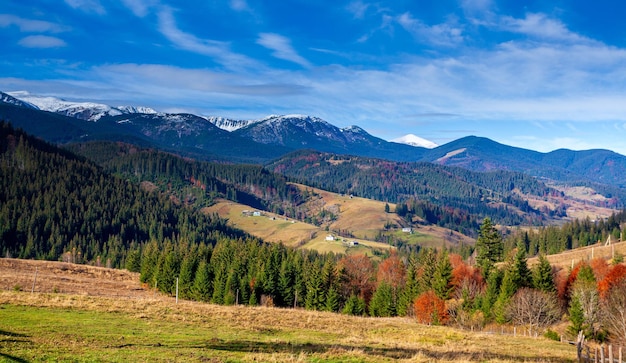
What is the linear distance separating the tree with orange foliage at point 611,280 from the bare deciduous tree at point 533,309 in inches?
373

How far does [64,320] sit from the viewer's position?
34500mm

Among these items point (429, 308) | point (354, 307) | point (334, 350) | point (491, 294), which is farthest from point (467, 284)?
point (334, 350)

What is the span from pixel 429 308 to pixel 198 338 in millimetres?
69550

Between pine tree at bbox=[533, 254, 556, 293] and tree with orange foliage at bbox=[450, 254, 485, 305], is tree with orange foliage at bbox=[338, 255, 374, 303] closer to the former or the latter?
tree with orange foliage at bbox=[450, 254, 485, 305]

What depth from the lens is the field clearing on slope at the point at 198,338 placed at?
2533cm

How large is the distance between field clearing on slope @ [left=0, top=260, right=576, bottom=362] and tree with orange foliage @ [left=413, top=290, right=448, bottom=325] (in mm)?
40564

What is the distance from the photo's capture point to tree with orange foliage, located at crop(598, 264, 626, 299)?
80738 millimetres

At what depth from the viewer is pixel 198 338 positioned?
108 ft

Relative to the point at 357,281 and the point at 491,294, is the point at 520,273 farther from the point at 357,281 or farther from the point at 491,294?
the point at 357,281

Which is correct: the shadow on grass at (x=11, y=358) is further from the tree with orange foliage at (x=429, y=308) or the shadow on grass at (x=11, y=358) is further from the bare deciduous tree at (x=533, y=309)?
the tree with orange foliage at (x=429, y=308)

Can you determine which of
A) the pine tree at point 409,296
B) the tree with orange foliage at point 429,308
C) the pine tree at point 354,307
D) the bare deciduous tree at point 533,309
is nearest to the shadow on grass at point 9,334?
the bare deciduous tree at point 533,309

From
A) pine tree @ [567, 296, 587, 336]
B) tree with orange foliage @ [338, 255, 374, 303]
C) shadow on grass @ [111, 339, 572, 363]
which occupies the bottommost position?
tree with orange foliage @ [338, 255, 374, 303]

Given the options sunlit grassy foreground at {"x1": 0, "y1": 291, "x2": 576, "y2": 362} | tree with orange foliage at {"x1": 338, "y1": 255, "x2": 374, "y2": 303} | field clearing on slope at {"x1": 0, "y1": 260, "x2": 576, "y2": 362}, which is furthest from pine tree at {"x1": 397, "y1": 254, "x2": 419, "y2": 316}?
field clearing on slope at {"x1": 0, "y1": 260, "x2": 576, "y2": 362}

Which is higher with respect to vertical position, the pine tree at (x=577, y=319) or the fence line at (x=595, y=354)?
the fence line at (x=595, y=354)
